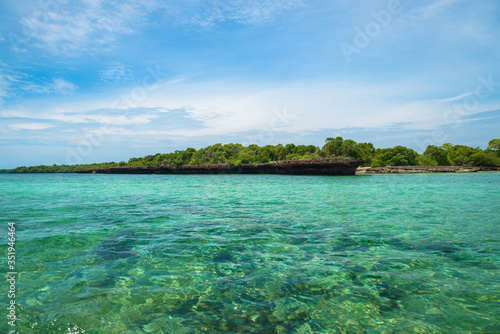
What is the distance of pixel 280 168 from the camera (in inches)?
3620

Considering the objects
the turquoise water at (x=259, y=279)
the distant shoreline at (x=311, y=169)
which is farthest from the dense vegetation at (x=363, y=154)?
the turquoise water at (x=259, y=279)

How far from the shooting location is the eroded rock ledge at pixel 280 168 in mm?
70375

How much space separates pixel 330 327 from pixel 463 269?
355 centimetres

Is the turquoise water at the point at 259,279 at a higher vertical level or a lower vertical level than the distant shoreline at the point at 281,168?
lower

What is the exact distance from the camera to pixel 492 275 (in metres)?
4.94

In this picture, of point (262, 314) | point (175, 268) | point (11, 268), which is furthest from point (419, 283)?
point (11, 268)

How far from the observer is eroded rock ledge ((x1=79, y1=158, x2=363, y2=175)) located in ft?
231
